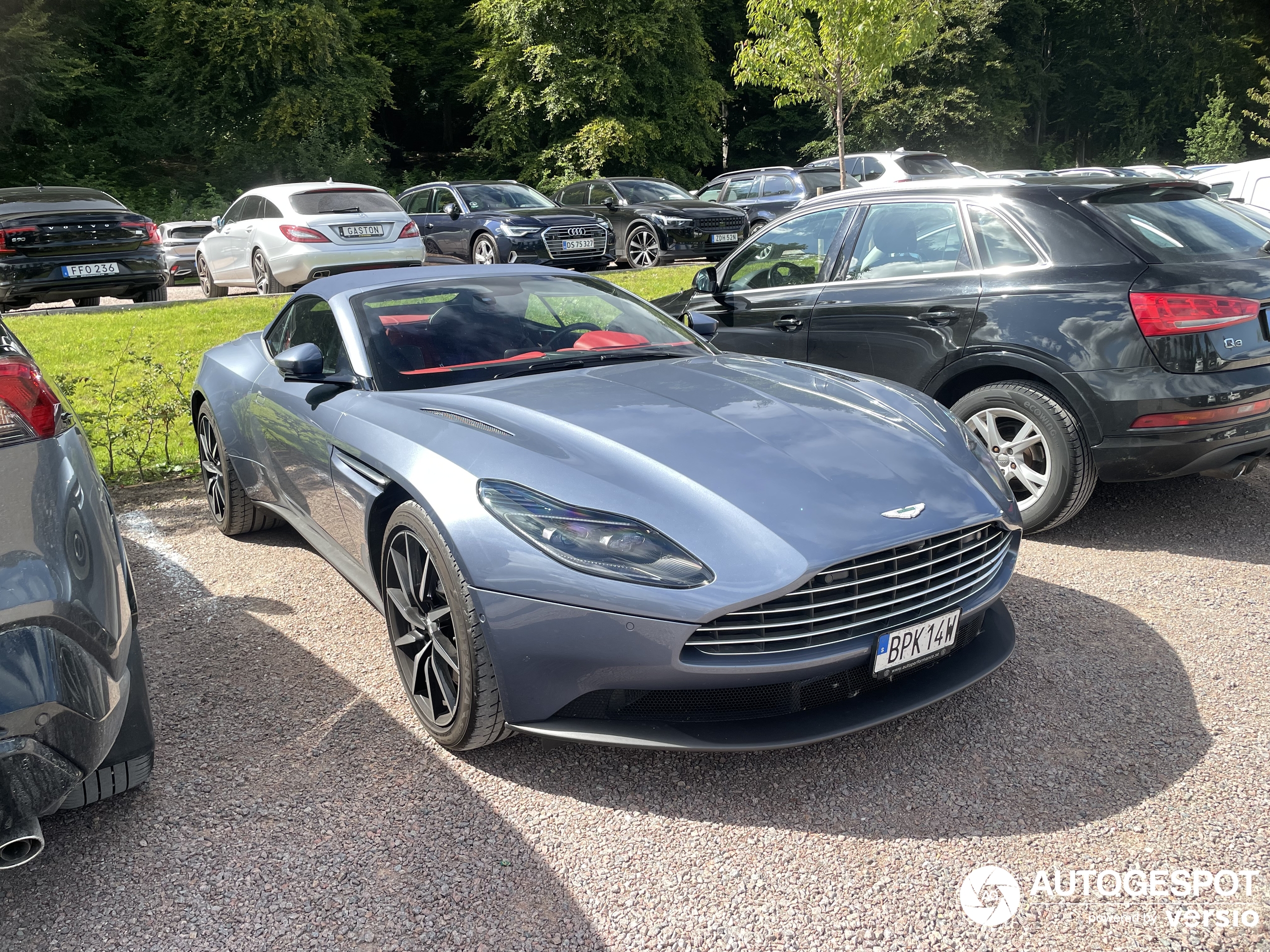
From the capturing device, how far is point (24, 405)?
2.48m

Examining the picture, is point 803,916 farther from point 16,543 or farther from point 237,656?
point 237,656

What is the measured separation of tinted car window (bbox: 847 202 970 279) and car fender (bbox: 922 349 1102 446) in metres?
0.51

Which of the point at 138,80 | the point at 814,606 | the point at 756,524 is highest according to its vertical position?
the point at 138,80

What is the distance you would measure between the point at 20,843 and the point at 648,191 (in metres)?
15.9

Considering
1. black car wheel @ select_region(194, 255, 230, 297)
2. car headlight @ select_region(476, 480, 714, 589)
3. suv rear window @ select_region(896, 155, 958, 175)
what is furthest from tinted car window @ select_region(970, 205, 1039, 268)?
suv rear window @ select_region(896, 155, 958, 175)

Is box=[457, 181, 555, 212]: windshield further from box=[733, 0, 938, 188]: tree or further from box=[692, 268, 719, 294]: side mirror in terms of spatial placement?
box=[692, 268, 719, 294]: side mirror

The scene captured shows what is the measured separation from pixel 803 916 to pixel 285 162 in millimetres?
30575

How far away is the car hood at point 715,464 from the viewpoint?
8.96ft

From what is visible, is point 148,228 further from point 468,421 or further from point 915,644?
point 915,644

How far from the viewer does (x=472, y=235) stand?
15.2m

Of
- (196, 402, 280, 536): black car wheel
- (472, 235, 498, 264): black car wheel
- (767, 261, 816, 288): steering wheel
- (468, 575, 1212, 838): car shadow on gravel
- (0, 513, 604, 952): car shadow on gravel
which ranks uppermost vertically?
(767, 261, 816, 288): steering wheel

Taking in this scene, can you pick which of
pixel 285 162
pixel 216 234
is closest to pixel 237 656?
pixel 216 234

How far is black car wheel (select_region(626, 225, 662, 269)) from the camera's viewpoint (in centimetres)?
1576

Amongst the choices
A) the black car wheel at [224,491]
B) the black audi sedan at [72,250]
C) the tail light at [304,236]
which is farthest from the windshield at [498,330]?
the black audi sedan at [72,250]
